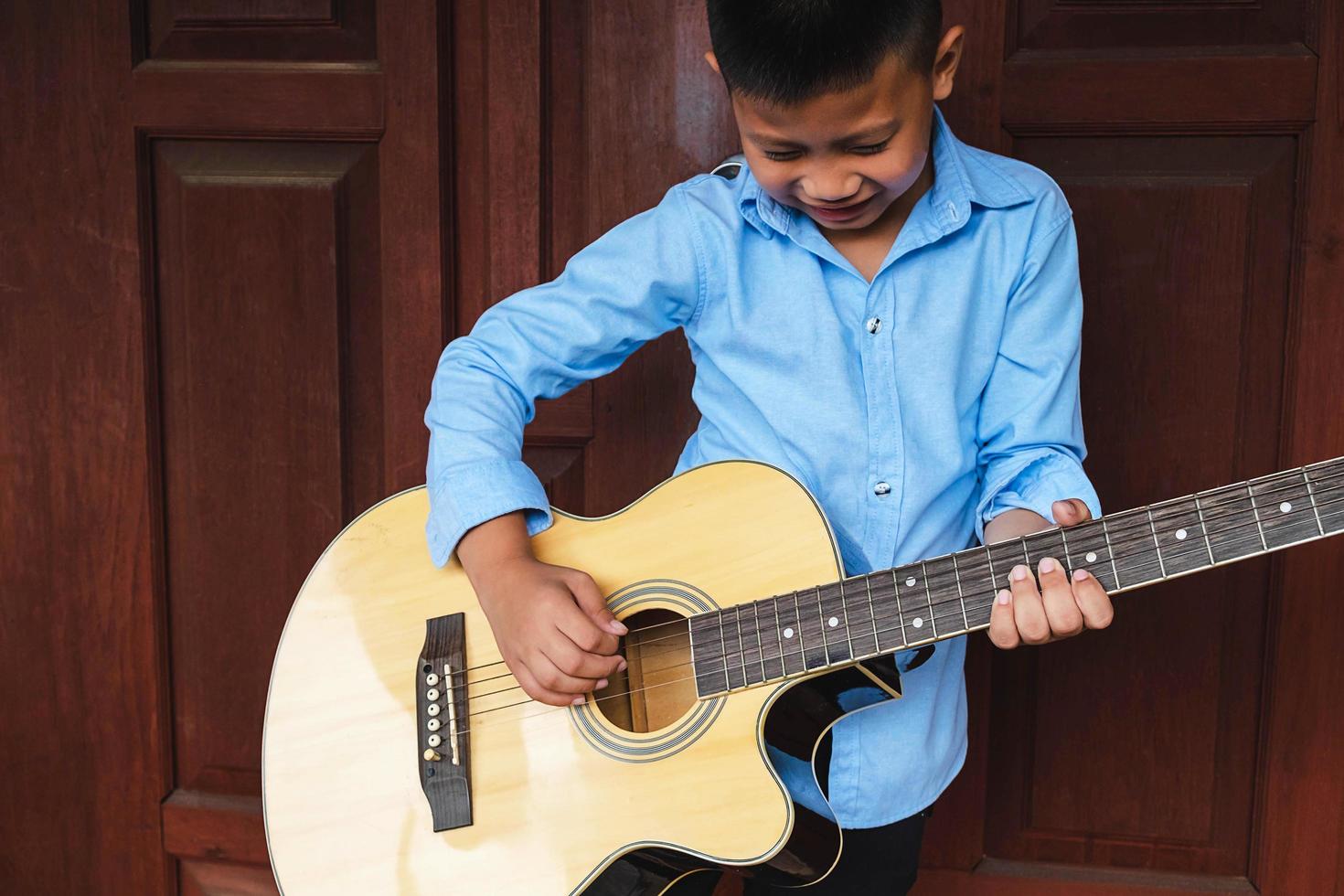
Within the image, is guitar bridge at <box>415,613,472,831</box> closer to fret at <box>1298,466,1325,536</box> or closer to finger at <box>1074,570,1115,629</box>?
finger at <box>1074,570,1115,629</box>

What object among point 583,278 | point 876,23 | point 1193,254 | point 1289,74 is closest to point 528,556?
point 583,278

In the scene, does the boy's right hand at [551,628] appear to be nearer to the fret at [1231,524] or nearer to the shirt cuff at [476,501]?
the shirt cuff at [476,501]

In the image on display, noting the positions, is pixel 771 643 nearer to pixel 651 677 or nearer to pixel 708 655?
pixel 708 655

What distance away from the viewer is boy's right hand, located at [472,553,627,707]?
104cm

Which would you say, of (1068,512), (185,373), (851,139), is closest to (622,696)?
(1068,512)

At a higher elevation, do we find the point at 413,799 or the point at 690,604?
the point at 690,604

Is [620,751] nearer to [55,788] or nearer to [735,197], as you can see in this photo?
[735,197]

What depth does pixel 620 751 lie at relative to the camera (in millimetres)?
1065

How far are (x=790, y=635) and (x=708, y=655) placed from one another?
84 millimetres

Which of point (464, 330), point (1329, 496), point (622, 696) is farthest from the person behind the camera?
point (464, 330)

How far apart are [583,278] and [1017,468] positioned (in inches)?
18.8

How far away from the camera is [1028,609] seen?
3.03 ft

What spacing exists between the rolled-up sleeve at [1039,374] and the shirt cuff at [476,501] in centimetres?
46

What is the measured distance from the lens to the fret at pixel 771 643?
1.02m
